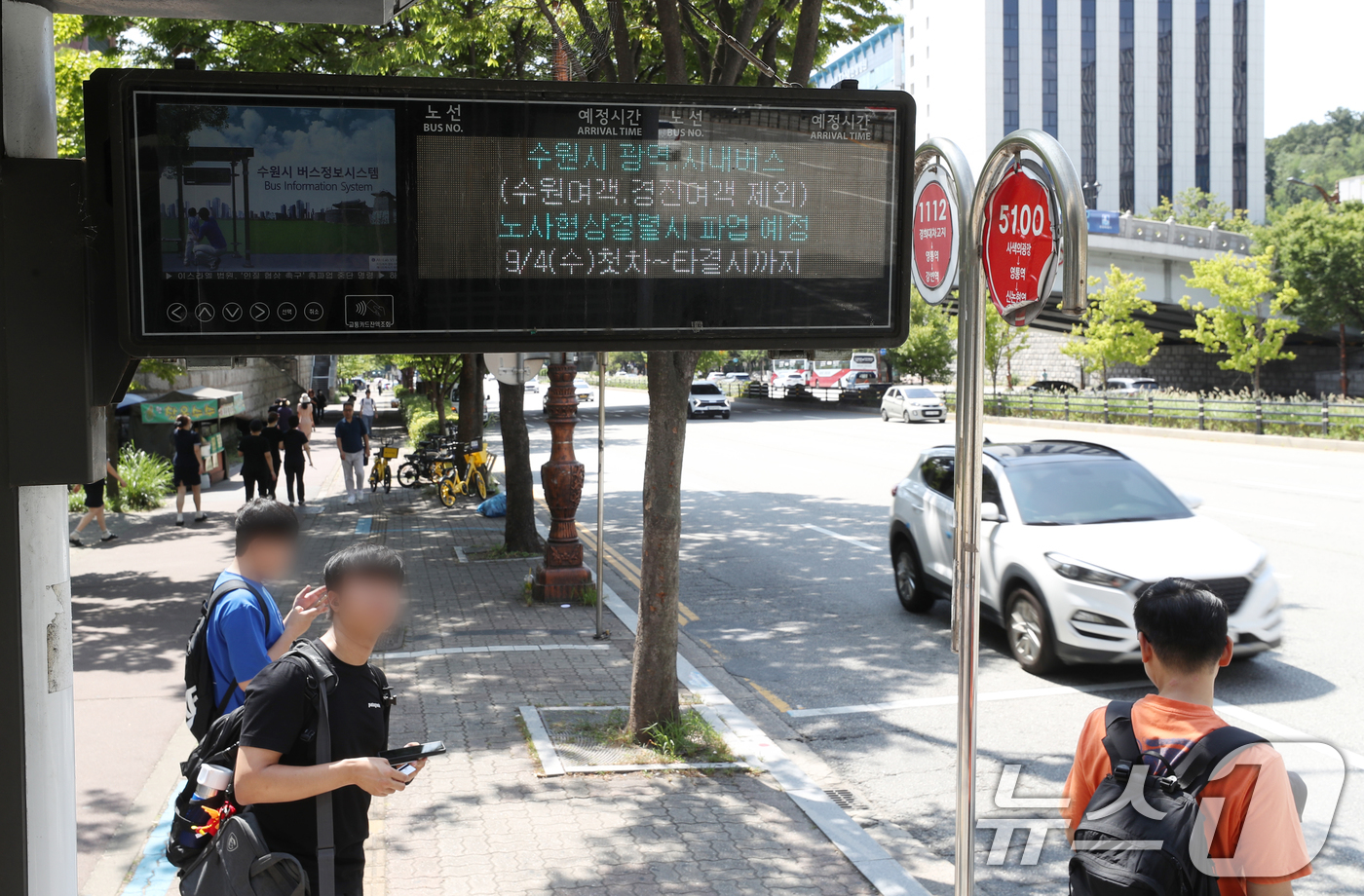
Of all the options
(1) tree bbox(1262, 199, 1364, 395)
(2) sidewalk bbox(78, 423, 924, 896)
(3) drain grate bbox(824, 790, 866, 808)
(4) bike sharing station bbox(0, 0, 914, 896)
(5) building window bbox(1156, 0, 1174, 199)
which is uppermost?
(5) building window bbox(1156, 0, 1174, 199)

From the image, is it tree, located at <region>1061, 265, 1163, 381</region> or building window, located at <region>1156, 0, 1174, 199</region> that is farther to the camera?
building window, located at <region>1156, 0, 1174, 199</region>

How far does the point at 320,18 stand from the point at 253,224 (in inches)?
41.7

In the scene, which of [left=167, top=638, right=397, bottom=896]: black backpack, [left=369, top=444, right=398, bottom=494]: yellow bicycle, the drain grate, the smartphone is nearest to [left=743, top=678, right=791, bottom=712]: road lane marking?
the drain grate

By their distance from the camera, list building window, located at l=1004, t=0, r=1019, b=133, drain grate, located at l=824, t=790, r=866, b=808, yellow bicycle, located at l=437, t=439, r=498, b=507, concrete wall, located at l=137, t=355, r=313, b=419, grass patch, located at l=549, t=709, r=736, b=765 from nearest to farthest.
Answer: drain grate, located at l=824, t=790, r=866, b=808 → grass patch, located at l=549, t=709, r=736, b=765 → yellow bicycle, located at l=437, t=439, r=498, b=507 → concrete wall, located at l=137, t=355, r=313, b=419 → building window, located at l=1004, t=0, r=1019, b=133

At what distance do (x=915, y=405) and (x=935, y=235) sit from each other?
129 ft

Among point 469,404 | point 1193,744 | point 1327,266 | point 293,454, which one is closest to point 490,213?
point 1193,744

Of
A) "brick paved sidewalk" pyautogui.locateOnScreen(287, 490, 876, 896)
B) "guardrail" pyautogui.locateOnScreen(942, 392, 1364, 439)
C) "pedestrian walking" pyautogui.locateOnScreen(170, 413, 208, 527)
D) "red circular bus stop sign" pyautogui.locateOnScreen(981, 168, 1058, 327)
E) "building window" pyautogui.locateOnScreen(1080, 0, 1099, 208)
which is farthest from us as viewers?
"building window" pyautogui.locateOnScreen(1080, 0, 1099, 208)

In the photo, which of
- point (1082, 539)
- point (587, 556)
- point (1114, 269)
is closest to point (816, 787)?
point (1082, 539)

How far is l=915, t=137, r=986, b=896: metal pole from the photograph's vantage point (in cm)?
363

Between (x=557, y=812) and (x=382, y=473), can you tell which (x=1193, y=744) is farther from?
(x=382, y=473)

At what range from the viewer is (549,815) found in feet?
19.3

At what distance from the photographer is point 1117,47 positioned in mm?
98688

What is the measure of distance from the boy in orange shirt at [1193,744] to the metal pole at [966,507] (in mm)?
720

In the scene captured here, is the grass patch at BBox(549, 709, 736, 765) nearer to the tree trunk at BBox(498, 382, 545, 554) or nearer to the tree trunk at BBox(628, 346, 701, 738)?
the tree trunk at BBox(628, 346, 701, 738)
